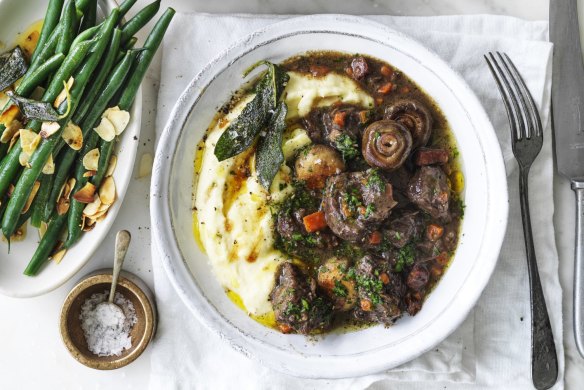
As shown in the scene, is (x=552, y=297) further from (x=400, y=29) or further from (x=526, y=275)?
(x=400, y=29)

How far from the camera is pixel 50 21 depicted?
5.93 metres

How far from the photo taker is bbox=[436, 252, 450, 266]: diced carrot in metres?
5.62

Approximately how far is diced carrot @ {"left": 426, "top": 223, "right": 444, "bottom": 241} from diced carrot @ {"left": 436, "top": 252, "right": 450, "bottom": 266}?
0.16 metres

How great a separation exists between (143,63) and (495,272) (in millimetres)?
3836

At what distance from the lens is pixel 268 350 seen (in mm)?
5555

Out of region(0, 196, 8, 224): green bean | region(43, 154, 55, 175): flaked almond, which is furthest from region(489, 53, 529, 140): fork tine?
region(0, 196, 8, 224): green bean

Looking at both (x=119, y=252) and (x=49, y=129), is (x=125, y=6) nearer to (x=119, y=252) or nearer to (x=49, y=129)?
(x=49, y=129)

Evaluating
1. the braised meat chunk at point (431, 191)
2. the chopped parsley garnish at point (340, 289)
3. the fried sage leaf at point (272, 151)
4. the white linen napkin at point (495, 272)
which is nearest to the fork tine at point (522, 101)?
the white linen napkin at point (495, 272)

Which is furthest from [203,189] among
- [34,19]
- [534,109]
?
[534,109]

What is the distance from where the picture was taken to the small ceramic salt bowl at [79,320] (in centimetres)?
598

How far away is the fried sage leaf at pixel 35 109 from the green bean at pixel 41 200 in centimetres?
58

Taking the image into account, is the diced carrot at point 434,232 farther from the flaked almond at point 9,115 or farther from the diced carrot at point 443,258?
the flaked almond at point 9,115

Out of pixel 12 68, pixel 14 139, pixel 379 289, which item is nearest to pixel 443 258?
pixel 379 289

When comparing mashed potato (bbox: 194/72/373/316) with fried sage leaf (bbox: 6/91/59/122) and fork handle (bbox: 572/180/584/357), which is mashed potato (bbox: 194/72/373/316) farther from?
fork handle (bbox: 572/180/584/357)
